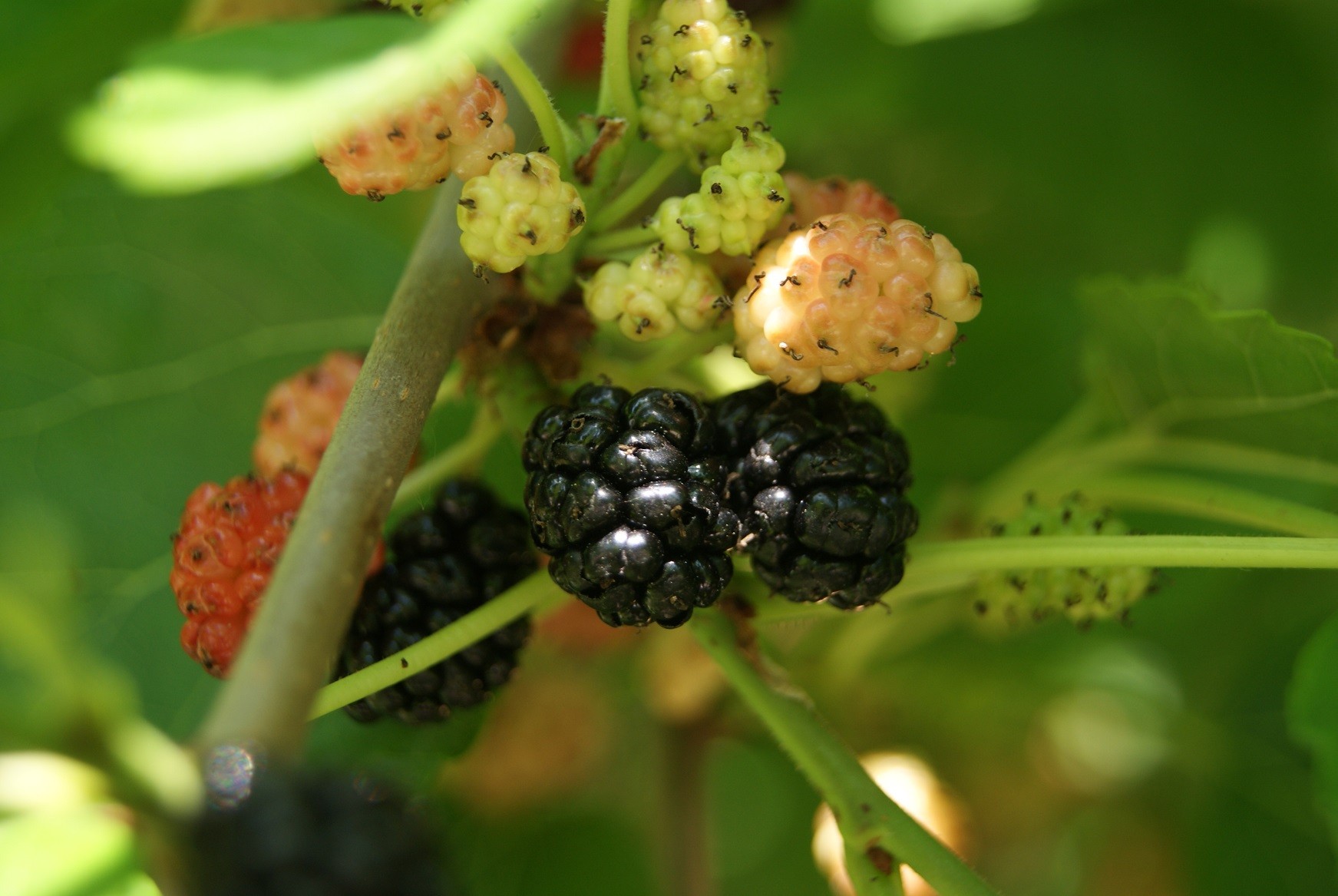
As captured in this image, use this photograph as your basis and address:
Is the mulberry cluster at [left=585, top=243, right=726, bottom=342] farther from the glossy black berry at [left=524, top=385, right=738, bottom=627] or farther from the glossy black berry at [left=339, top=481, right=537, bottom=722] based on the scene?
the glossy black berry at [left=339, top=481, right=537, bottom=722]

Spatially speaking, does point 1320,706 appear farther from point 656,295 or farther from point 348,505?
point 348,505

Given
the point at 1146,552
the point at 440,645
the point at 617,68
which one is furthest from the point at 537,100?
the point at 1146,552

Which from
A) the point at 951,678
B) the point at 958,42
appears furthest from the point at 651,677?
the point at 958,42

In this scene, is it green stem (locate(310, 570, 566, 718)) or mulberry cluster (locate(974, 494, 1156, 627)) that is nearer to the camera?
green stem (locate(310, 570, 566, 718))

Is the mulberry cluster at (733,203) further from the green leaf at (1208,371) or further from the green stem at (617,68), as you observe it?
the green leaf at (1208,371)

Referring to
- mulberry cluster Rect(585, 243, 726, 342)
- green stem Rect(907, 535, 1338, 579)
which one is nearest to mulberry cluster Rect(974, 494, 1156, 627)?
green stem Rect(907, 535, 1338, 579)

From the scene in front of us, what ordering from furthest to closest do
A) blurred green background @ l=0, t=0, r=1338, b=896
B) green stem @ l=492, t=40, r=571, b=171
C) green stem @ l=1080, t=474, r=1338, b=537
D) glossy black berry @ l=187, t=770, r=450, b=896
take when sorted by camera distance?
1. blurred green background @ l=0, t=0, r=1338, b=896
2. green stem @ l=1080, t=474, r=1338, b=537
3. green stem @ l=492, t=40, r=571, b=171
4. glossy black berry @ l=187, t=770, r=450, b=896

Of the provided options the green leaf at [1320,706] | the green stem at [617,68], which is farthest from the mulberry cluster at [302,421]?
the green leaf at [1320,706]
